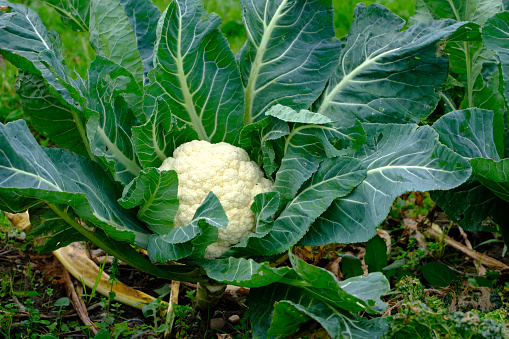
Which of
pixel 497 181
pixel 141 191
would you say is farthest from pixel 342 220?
pixel 141 191

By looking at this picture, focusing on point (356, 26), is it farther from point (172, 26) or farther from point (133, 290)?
point (133, 290)

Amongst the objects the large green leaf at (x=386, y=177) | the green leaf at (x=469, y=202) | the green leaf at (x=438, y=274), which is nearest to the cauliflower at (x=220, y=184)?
the large green leaf at (x=386, y=177)

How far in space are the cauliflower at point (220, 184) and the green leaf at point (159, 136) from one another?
0.19 feet

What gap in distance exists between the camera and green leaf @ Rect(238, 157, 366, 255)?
189 cm

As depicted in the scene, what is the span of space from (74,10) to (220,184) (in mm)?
1100

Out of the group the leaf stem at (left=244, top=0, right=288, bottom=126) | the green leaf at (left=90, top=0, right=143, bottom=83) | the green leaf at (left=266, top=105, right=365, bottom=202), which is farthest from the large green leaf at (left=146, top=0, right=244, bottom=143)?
the green leaf at (left=266, top=105, right=365, bottom=202)

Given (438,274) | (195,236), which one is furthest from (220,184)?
(438,274)

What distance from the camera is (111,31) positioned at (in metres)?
2.20

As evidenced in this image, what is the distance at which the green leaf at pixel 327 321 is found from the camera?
1657mm

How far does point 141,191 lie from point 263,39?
3.02ft

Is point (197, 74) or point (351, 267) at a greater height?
point (197, 74)

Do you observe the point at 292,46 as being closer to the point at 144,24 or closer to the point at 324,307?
the point at 144,24

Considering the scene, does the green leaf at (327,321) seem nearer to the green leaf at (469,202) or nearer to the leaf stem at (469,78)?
the green leaf at (469,202)

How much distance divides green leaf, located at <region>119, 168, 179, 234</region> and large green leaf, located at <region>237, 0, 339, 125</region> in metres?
0.68
